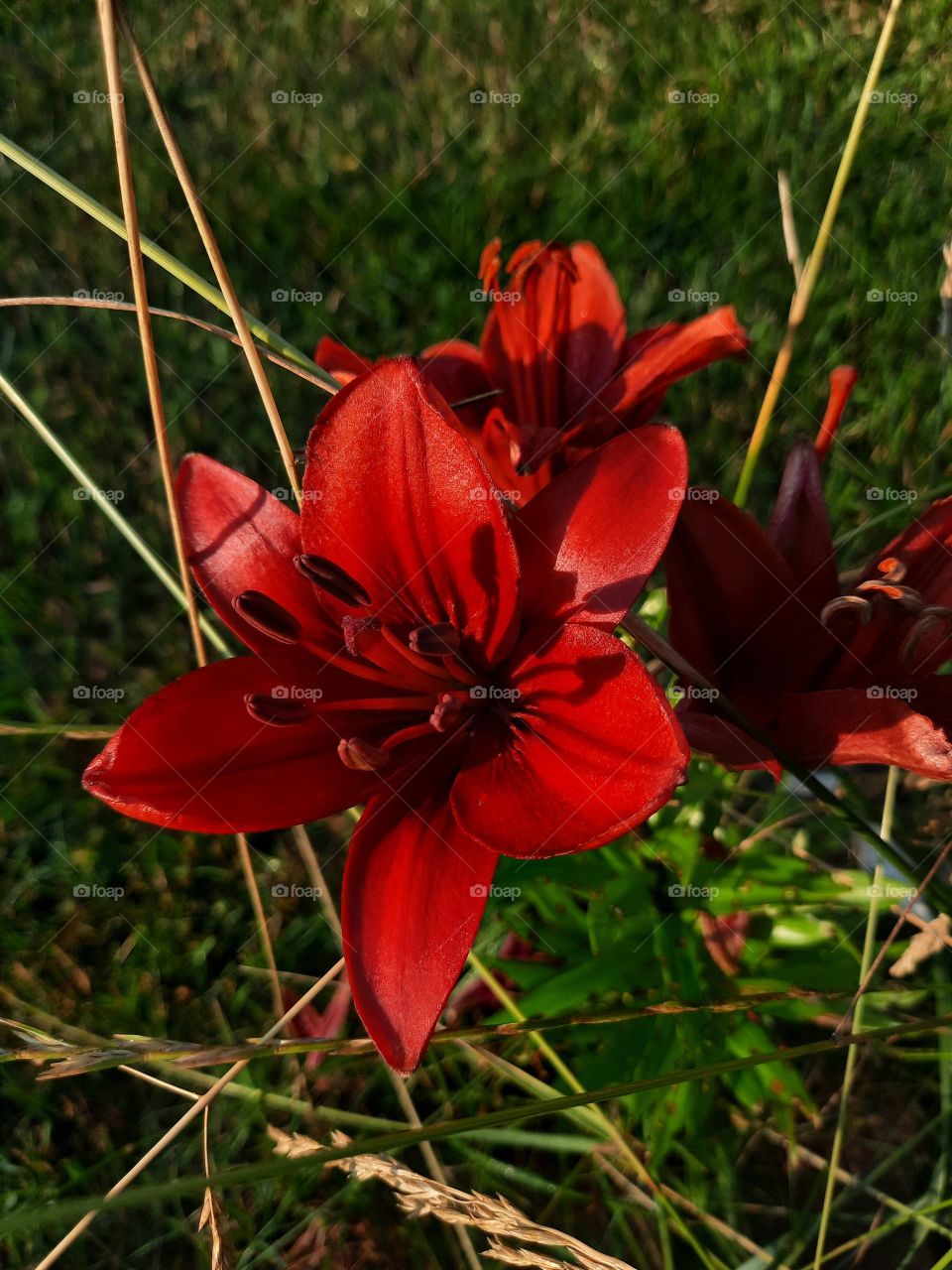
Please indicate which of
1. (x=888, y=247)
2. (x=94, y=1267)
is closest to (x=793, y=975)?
(x=94, y=1267)

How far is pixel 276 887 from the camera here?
2.00m

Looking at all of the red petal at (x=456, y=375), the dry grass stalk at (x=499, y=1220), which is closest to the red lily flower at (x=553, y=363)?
the red petal at (x=456, y=375)

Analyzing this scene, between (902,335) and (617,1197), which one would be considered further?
(902,335)

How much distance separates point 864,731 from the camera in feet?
2.97

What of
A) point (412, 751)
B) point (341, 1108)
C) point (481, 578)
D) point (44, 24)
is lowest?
point (341, 1108)

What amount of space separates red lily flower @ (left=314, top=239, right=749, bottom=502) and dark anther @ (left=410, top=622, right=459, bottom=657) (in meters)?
0.22

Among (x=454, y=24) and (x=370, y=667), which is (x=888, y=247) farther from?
(x=370, y=667)

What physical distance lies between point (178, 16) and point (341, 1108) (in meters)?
2.56

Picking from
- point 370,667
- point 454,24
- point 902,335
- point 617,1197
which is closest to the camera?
point 370,667

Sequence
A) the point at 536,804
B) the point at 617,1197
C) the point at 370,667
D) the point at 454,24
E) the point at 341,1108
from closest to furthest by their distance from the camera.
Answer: the point at 536,804 → the point at 370,667 → the point at 617,1197 → the point at 341,1108 → the point at 454,24

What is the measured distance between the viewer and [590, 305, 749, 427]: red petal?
1.13 meters

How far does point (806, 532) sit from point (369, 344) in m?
1.64

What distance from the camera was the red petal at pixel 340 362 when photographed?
3.97ft

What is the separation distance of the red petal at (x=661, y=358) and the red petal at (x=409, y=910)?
471mm
